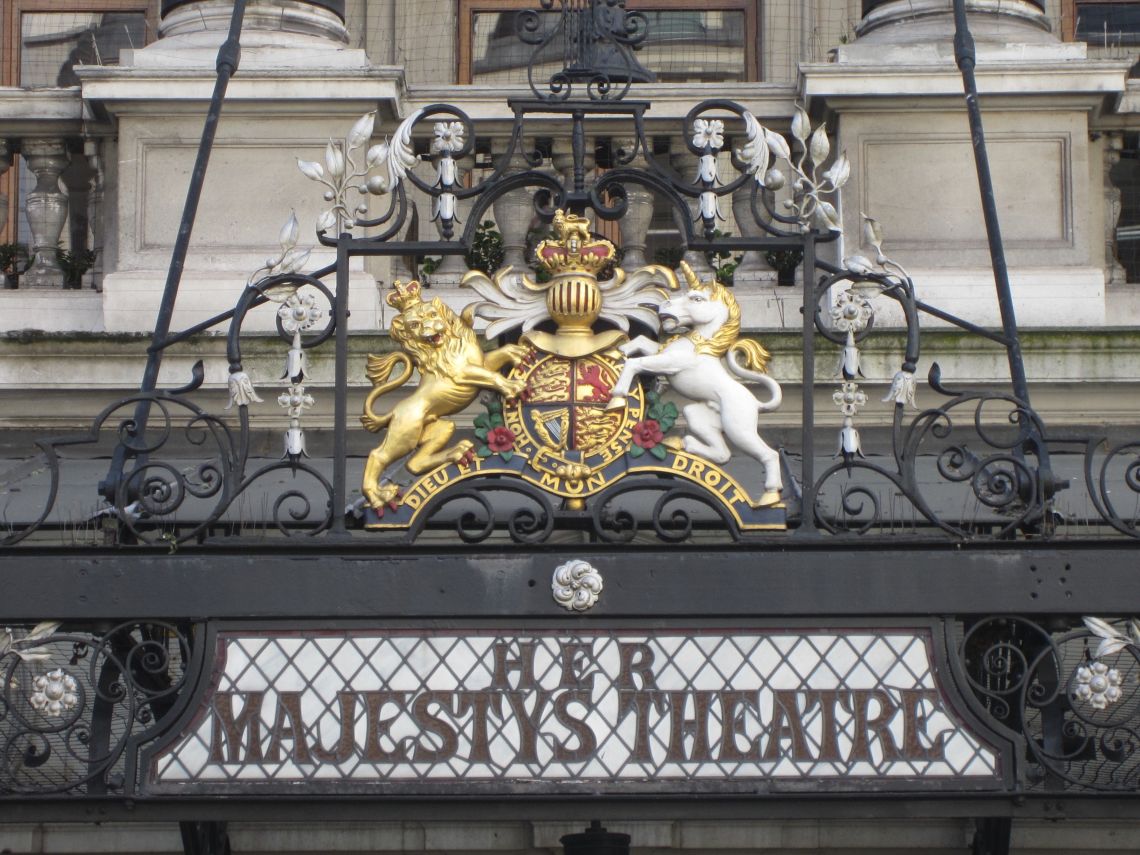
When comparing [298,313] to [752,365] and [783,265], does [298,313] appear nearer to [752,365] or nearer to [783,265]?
[752,365]

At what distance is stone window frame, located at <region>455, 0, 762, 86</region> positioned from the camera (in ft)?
47.9

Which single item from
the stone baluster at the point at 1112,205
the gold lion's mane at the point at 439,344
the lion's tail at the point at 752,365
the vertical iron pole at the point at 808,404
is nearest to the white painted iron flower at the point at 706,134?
the vertical iron pole at the point at 808,404

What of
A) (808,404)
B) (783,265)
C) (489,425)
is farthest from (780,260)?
(489,425)

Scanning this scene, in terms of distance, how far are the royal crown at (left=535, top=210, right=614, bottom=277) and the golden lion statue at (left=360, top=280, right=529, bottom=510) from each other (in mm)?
358

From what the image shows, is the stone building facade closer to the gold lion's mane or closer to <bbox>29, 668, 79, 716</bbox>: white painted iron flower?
the gold lion's mane

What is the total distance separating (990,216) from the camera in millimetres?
10602

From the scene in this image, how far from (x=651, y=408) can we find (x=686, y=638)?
91 centimetres

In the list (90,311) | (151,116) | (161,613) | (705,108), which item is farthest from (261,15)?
(161,613)

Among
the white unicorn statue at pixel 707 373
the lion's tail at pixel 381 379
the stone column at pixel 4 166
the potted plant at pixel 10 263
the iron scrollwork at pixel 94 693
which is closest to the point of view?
the iron scrollwork at pixel 94 693

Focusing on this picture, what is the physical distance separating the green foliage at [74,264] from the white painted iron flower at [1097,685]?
5.41 meters

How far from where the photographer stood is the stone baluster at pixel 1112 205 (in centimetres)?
1284

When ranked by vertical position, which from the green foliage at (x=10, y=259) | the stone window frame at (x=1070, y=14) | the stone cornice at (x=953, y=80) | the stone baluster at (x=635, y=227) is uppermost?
the stone window frame at (x=1070, y=14)

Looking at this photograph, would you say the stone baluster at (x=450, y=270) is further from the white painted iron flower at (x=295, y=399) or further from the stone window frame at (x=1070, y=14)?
the stone window frame at (x=1070, y=14)

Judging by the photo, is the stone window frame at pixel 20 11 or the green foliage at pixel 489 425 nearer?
the green foliage at pixel 489 425
